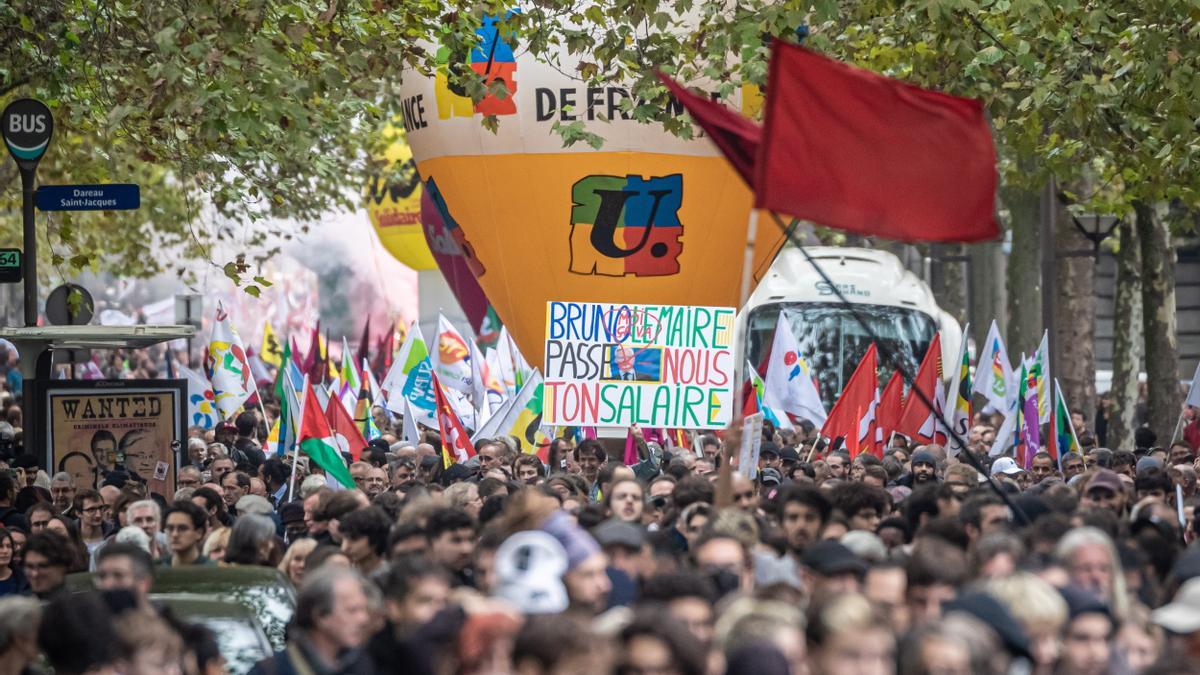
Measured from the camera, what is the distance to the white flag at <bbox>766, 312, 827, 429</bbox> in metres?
20.1

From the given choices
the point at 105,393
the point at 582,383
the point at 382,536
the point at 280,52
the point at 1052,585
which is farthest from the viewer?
the point at 582,383

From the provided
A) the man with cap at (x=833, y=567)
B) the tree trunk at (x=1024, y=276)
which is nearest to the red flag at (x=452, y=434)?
the man with cap at (x=833, y=567)

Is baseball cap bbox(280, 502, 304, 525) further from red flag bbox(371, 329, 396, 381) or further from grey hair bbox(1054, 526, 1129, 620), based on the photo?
red flag bbox(371, 329, 396, 381)

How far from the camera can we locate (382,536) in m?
9.87

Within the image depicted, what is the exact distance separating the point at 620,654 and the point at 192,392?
19142 mm

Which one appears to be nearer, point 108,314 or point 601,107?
point 601,107

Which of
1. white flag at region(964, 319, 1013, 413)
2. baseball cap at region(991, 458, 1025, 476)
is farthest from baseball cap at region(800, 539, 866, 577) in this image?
white flag at region(964, 319, 1013, 413)

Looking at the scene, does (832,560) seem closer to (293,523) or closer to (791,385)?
(293,523)

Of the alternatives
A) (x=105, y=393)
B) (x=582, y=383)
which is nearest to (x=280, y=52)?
(x=105, y=393)

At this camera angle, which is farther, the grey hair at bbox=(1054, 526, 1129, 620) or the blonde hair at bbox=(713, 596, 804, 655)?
the grey hair at bbox=(1054, 526, 1129, 620)

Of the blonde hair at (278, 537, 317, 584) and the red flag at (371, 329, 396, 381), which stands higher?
the red flag at (371, 329, 396, 381)

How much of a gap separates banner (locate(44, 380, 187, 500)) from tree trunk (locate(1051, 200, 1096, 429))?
14.7m

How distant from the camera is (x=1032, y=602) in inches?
276

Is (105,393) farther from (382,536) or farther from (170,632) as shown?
(170,632)
